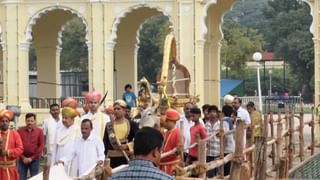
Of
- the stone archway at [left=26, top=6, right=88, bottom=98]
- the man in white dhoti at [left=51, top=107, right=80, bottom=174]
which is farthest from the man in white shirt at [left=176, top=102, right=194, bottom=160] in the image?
the stone archway at [left=26, top=6, right=88, bottom=98]

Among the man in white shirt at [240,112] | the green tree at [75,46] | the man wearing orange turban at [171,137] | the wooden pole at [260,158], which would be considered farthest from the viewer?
the green tree at [75,46]

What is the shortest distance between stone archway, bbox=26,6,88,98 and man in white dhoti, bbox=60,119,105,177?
19425 millimetres

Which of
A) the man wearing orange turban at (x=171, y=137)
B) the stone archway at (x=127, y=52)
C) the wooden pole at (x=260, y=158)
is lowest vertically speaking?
the wooden pole at (x=260, y=158)

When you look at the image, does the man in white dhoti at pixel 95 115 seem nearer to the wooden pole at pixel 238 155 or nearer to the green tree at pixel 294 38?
the wooden pole at pixel 238 155

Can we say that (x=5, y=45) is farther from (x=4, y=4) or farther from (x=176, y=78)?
(x=176, y=78)

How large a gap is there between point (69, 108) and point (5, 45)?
614 inches

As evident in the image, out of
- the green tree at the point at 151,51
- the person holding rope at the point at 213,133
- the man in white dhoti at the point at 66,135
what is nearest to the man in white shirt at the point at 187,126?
the person holding rope at the point at 213,133

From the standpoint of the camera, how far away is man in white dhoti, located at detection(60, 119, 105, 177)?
30.0 feet

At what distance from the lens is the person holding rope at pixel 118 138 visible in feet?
32.8

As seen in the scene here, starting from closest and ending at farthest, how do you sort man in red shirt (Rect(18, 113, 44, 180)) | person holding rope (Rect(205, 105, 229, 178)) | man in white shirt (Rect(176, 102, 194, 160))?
man in white shirt (Rect(176, 102, 194, 160))
man in red shirt (Rect(18, 113, 44, 180))
person holding rope (Rect(205, 105, 229, 178))

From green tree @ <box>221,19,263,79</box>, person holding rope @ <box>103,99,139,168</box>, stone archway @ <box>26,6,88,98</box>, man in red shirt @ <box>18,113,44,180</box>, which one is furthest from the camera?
green tree @ <box>221,19,263,79</box>

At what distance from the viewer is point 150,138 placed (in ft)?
17.1

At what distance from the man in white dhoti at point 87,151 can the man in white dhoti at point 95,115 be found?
1.07 meters

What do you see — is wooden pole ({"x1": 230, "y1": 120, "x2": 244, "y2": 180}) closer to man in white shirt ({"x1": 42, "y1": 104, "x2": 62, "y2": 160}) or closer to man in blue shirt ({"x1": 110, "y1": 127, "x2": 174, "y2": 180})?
man in white shirt ({"x1": 42, "y1": 104, "x2": 62, "y2": 160})
